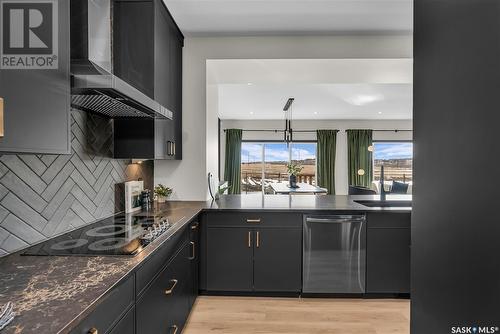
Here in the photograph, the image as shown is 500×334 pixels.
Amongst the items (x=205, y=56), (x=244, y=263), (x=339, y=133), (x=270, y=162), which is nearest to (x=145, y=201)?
(x=244, y=263)

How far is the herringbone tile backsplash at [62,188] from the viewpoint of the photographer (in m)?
1.53

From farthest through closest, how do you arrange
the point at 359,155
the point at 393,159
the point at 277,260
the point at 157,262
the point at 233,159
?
1. the point at 393,159
2. the point at 233,159
3. the point at 359,155
4. the point at 277,260
5. the point at 157,262

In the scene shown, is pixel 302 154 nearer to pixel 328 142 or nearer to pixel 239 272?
pixel 328 142

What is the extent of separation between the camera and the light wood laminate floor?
7.79 feet

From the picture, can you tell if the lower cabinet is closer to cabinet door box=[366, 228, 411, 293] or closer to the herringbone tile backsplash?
cabinet door box=[366, 228, 411, 293]

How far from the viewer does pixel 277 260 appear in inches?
114

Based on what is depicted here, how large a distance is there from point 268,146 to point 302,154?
1.05m

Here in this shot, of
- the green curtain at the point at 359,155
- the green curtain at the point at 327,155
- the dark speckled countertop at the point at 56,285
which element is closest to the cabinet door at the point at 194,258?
the dark speckled countertop at the point at 56,285

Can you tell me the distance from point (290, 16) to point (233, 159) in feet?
21.3

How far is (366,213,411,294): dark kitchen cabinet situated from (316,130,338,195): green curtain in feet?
20.6

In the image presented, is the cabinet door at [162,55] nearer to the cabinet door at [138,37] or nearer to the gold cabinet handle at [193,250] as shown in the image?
the cabinet door at [138,37]

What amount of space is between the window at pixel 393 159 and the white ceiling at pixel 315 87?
3.03ft

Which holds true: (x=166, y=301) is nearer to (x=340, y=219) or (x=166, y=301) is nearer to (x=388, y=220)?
(x=340, y=219)

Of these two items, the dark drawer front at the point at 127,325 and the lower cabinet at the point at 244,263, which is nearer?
the dark drawer front at the point at 127,325
